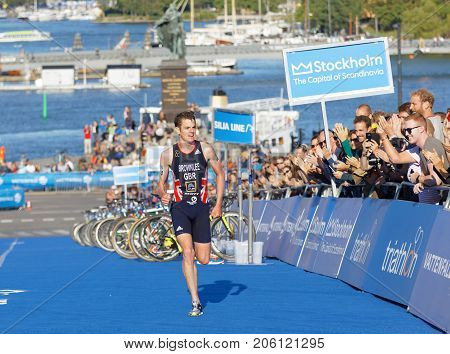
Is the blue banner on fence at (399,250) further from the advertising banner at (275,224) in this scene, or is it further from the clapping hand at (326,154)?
the advertising banner at (275,224)

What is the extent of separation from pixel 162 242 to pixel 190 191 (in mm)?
6908

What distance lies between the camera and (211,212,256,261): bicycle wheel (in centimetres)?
1798

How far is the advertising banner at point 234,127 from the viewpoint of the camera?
21.2m

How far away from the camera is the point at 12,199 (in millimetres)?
47000

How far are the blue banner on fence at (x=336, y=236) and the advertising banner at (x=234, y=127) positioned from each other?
6139mm

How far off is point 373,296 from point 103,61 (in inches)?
5084

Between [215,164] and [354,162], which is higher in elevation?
[215,164]

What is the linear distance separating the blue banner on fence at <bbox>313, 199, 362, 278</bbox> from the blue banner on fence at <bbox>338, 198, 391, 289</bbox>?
21cm

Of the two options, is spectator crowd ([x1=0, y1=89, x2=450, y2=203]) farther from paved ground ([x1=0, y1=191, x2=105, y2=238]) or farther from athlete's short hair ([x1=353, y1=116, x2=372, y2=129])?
paved ground ([x1=0, y1=191, x2=105, y2=238])

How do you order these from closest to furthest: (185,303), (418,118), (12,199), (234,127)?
(418,118), (185,303), (234,127), (12,199)

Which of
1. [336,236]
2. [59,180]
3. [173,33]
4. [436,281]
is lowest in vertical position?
[59,180]

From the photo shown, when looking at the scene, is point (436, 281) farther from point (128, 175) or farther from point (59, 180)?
point (59, 180)

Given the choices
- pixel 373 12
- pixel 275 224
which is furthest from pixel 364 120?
pixel 373 12

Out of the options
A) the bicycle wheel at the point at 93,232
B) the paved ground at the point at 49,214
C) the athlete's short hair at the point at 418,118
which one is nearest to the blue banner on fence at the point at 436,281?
the athlete's short hair at the point at 418,118
